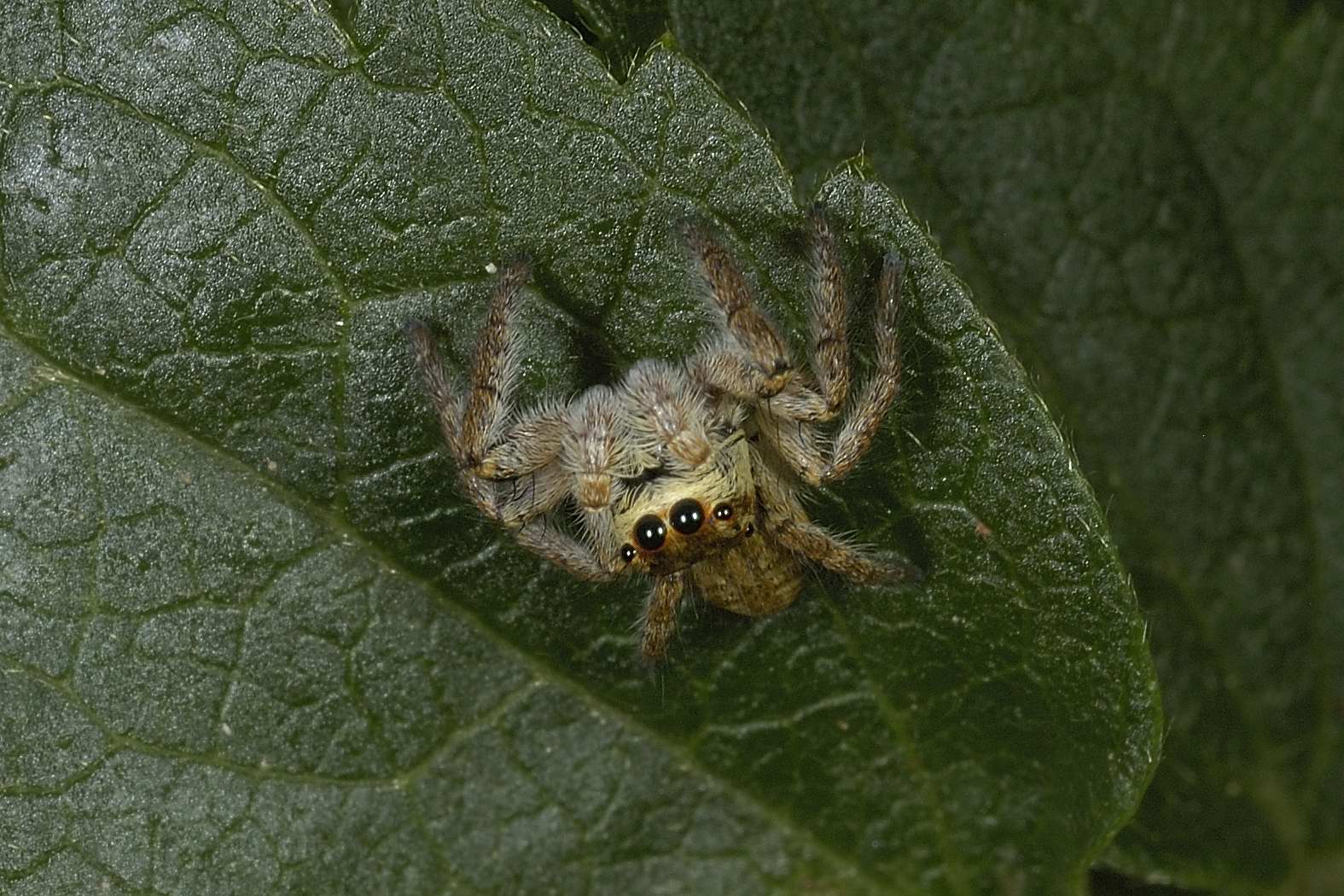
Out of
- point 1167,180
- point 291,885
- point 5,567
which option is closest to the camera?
point 5,567

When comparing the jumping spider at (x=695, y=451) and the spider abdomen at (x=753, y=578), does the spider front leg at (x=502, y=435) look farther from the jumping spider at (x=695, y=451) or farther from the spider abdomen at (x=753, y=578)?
the spider abdomen at (x=753, y=578)

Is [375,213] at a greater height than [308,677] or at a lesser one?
greater

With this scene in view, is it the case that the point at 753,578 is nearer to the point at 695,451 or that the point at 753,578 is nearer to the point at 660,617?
the point at 660,617

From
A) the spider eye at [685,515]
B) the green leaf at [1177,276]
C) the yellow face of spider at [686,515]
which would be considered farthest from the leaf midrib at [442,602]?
the green leaf at [1177,276]

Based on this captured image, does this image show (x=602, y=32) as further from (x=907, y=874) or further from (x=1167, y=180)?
(x=907, y=874)

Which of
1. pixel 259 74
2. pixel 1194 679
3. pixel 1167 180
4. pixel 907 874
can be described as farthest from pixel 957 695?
pixel 259 74

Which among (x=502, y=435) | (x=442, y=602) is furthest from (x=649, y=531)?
(x=442, y=602)

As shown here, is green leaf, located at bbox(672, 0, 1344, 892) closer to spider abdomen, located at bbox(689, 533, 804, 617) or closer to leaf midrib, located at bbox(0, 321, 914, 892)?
spider abdomen, located at bbox(689, 533, 804, 617)
